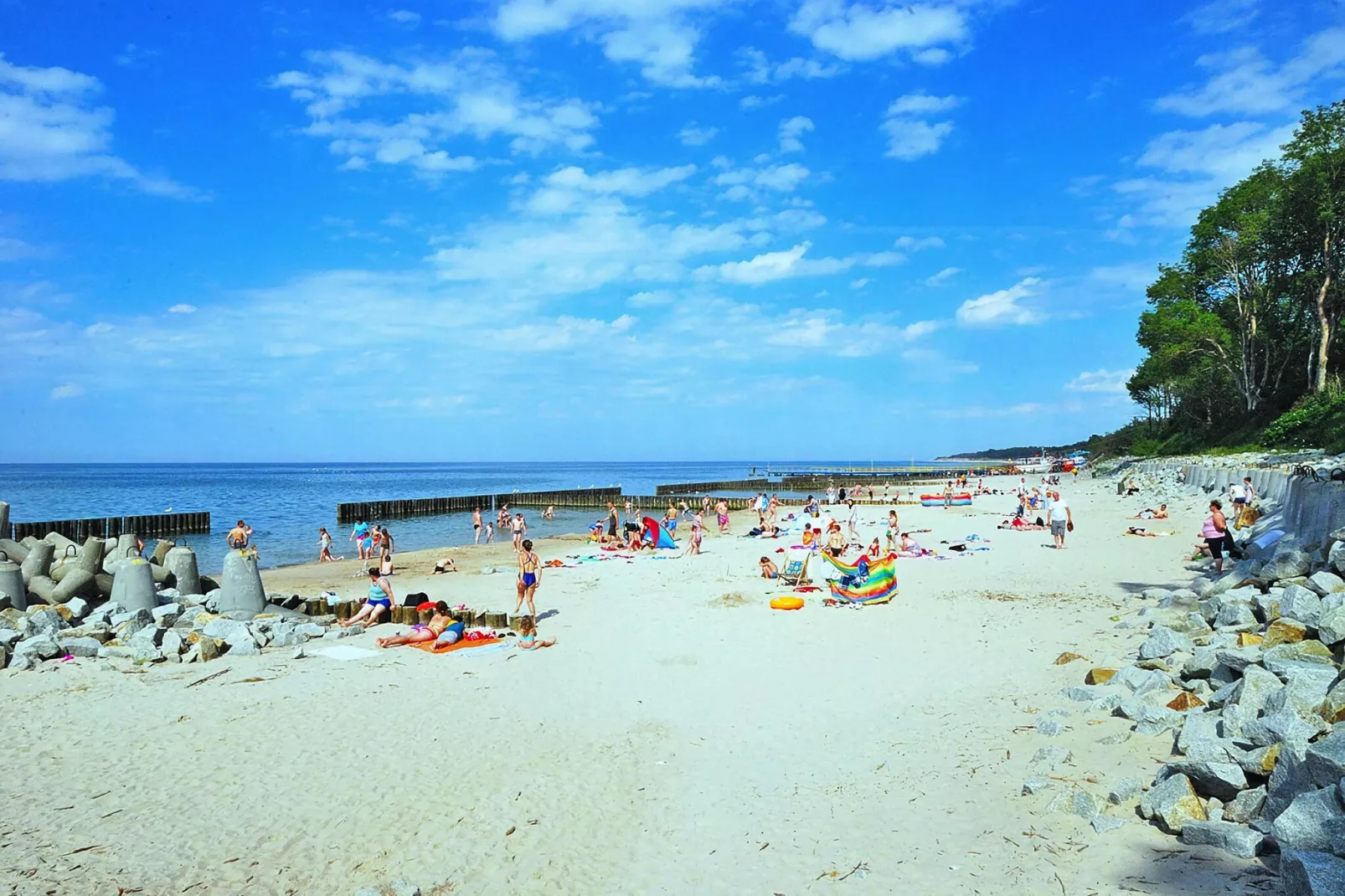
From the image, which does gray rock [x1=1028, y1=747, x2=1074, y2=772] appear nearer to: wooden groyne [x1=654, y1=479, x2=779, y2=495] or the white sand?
the white sand

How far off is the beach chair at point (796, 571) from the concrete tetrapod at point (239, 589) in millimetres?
9405

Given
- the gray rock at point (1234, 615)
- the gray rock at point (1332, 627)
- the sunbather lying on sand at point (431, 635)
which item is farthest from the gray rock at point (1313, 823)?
the sunbather lying on sand at point (431, 635)

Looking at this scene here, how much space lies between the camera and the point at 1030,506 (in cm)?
2994

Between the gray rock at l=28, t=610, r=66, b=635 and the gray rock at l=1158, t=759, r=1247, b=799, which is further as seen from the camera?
the gray rock at l=28, t=610, r=66, b=635

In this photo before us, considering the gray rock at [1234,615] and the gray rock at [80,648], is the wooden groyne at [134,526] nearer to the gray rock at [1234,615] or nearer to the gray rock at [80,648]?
the gray rock at [80,648]

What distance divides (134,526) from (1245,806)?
4432cm

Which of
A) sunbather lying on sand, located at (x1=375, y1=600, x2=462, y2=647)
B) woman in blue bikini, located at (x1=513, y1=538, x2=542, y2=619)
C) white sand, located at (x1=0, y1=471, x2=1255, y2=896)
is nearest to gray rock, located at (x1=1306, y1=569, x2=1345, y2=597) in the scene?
white sand, located at (x1=0, y1=471, x2=1255, y2=896)

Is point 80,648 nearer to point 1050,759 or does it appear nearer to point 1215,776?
point 1050,759

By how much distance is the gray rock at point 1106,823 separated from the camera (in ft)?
16.7

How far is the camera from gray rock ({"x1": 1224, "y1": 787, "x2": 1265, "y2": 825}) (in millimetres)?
4738

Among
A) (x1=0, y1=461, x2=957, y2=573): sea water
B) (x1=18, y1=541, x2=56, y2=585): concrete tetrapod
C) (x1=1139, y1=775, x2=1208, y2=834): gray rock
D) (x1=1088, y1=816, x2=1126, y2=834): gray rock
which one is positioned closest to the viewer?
(x1=1139, y1=775, x2=1208, y2=834): gray rock

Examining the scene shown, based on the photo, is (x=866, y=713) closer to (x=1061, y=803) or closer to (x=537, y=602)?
(x=1061, y=803)

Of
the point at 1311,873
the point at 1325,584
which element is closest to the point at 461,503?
the point at 1325,584

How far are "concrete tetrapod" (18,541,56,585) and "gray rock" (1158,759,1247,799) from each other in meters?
16.0
